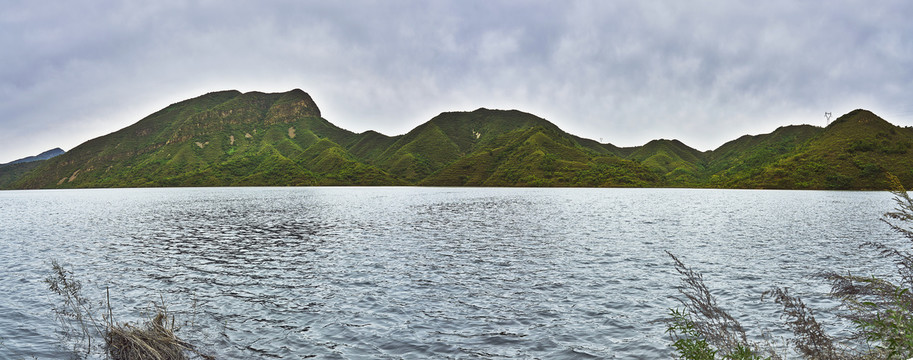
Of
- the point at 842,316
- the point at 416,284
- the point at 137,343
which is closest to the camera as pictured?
the point at 842,316

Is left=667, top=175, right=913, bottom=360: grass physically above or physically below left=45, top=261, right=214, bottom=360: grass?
above

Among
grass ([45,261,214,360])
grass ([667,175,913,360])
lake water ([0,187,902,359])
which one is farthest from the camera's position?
lake water ([0,187,902,359])

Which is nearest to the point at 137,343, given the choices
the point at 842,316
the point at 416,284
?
the point at 416,284

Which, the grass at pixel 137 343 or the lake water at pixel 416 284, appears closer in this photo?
the grass at pixel 137 343

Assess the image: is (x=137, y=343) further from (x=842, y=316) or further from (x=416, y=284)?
(x=842, y=316)

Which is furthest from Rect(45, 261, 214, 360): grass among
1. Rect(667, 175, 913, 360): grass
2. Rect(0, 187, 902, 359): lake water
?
Rect(667, 175, 913, 360): grass

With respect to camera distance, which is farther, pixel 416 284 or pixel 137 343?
pixel 416 284

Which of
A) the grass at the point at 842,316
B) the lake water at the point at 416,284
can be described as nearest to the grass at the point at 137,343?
the lake water at the point at 416,284

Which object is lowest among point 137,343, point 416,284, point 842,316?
point 416,284

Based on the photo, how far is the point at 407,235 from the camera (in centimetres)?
4528

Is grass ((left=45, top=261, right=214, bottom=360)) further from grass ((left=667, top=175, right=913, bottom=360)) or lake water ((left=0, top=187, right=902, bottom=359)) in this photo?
grass ((left=667, top=175, right=913, bottom=360))

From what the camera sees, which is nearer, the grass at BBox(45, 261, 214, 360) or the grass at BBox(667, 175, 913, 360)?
the grass at BBox(667, 175, 913, 360)

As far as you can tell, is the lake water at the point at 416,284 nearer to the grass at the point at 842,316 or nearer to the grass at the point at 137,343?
the grass at the point at 137,343

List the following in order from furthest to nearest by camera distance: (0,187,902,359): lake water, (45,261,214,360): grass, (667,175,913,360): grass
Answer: (0,187,902,359): lake water → (45,261,214,360): grass → (667,175,913,360): grass
